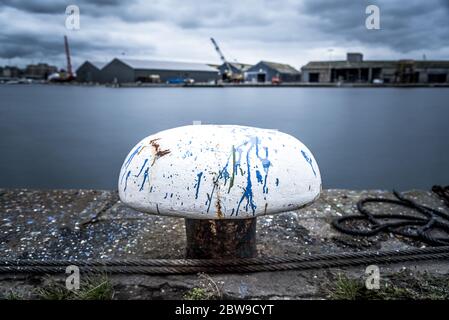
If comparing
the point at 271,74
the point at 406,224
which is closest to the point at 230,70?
the point at 271,74

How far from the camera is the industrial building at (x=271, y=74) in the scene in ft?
221

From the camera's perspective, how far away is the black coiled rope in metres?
3.56

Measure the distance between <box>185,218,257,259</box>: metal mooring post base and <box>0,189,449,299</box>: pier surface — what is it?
0.64 feet

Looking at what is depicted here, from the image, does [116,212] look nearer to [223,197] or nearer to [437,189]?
[223,197]

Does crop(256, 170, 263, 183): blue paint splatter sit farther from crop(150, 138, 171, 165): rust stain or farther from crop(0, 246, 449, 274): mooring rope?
crop(0, 246, 449, 274): mooring rope

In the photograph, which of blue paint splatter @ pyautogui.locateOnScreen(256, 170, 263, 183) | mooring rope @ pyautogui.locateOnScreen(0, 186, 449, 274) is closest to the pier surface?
mooring rope @ pyautogui.locateOnScreen(0, 186, 449, 274)

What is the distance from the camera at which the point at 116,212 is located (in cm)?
436

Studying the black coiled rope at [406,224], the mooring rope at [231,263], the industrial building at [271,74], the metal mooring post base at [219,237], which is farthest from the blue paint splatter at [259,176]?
the industrial building at [271,74]

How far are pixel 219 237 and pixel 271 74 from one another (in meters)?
67.8

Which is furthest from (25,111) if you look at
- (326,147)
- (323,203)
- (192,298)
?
(192,298)

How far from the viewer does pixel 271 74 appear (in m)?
67.9

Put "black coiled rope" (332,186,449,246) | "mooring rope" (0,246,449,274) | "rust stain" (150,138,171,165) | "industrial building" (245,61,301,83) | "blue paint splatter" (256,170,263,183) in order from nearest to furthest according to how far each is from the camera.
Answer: "blue paint splatter" (256,170,263,183), "rust stain" (150,138,171,165), "mooring rope" (0,246,449,274), "black coiled rope" (332,186,449,246), "industrial building" (245,61,301,83)

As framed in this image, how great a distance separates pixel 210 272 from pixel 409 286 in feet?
4.70

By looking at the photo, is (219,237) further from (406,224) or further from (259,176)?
(406,224)
